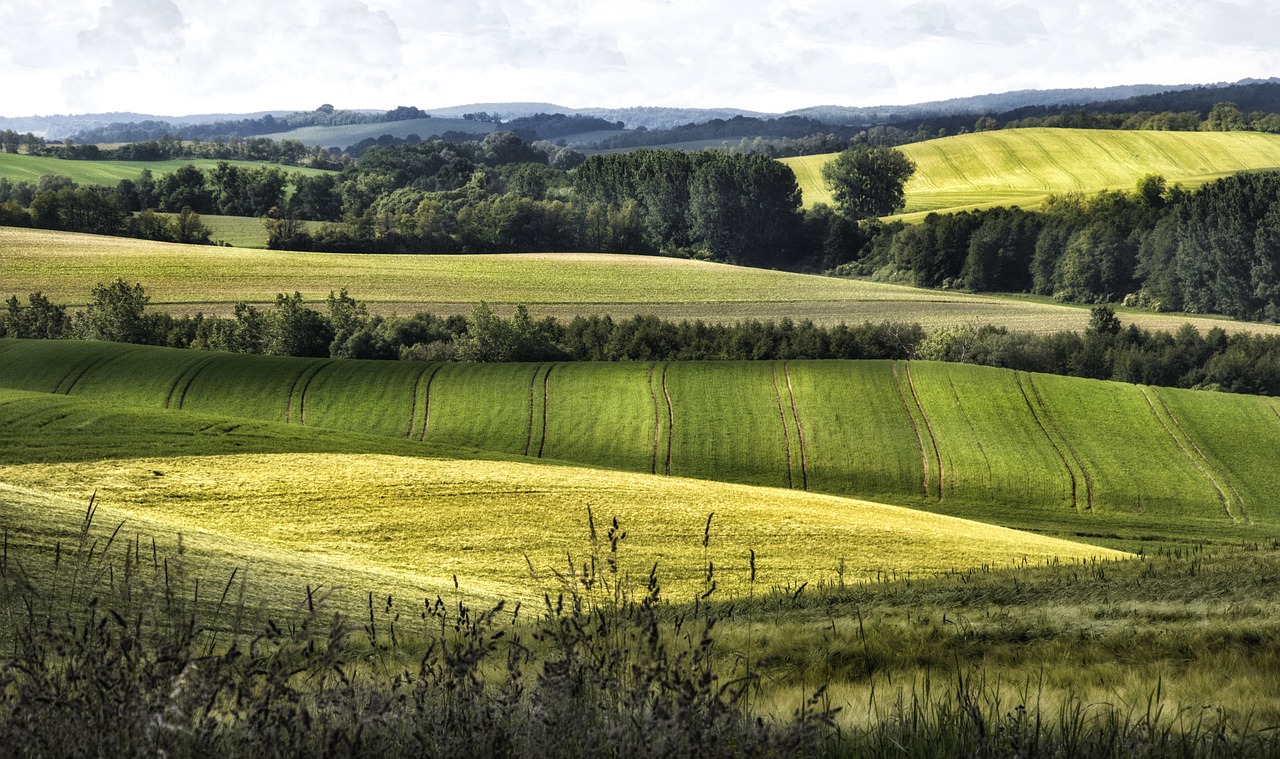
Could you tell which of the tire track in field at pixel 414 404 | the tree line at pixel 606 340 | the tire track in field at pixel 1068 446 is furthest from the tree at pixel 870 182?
the tire track in field at pixel 414 404

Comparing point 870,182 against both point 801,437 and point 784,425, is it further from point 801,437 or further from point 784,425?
point 801,437

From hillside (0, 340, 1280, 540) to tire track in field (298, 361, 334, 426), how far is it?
15 cm

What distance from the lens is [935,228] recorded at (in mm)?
121250

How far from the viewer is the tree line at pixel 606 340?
2591 inches

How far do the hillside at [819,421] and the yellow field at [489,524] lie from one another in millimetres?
13936

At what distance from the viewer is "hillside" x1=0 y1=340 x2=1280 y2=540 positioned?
47.8m

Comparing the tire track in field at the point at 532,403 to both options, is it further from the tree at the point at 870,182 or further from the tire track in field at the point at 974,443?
the tree at the point at 870,182


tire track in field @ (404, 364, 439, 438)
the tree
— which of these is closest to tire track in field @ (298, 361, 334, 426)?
tire track in field @ (404, 364, 439, 438)

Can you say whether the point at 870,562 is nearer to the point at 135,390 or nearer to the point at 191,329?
the point at 135,390

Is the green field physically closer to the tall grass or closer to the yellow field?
the yellow field

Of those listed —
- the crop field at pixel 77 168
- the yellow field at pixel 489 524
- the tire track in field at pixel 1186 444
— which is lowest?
the tire track in field at pixel 1186 444

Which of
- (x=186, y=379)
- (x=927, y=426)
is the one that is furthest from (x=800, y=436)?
(x=186, y=379)

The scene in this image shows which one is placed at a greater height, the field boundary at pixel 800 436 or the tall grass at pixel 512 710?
the tall grass at pixel 512 710

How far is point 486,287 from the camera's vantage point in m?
92.4
